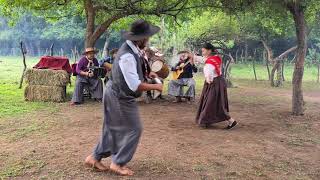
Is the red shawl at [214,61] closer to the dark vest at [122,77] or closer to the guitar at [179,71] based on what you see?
the dark vest at [122,77]

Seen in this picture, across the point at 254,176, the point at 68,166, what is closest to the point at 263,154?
the point at 254,176

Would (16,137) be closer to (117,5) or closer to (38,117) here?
(38,117)

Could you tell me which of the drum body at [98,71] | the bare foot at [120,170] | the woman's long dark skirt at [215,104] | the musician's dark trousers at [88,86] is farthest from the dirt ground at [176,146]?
the drum body at [98,71]

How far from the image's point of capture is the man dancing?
199 inches

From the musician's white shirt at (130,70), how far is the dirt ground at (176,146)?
1.21 meters

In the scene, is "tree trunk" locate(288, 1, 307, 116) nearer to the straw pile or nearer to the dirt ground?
the dirt ground

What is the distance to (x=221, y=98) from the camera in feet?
28.2

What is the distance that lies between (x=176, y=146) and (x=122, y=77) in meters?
2.30

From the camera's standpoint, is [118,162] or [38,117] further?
[38,117]

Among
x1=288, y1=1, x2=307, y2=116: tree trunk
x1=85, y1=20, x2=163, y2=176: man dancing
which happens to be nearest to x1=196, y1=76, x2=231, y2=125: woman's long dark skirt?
x1=288, y1=1, x2=307, y2=116: tree trunk

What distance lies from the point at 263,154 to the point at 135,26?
3006 mm

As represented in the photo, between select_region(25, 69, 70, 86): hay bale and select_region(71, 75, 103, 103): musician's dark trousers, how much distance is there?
0.45 m

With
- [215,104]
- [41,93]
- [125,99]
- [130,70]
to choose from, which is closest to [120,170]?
[125,99]

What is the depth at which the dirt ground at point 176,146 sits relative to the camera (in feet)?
18.4
